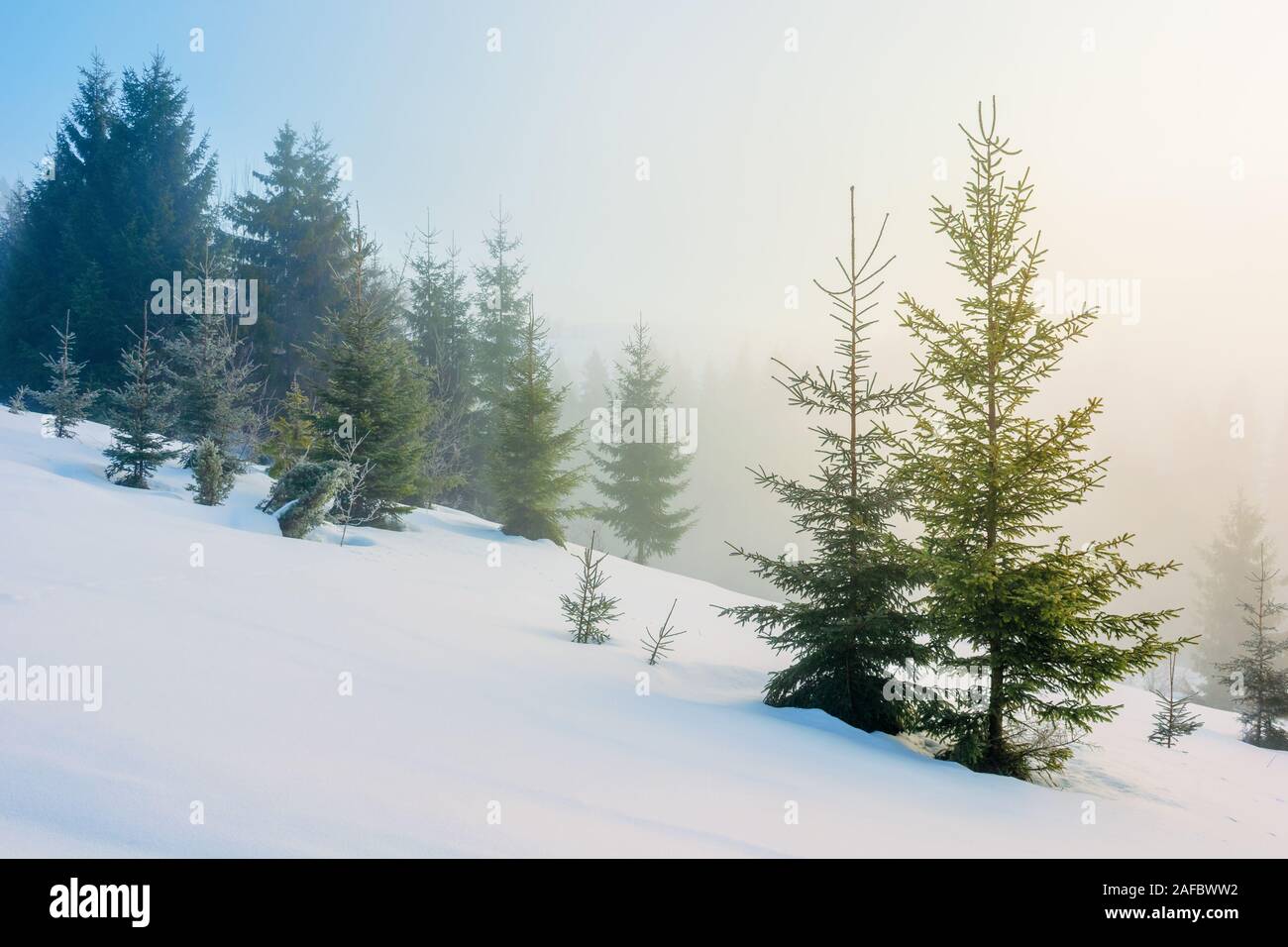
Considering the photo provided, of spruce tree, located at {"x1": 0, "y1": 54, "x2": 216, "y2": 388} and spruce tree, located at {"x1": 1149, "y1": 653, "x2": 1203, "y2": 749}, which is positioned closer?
spruce tree, located at {"x1": 1149, "y1": 653, "x2": 1203, "y2": 749}

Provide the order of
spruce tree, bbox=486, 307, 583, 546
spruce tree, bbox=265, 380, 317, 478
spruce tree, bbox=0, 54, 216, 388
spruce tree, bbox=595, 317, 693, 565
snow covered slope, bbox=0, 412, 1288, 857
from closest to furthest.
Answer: snow covered slope, bbox=0, 412, 1288, 857 → spruce tree, bbox=265, 380, 317, 478 → spruce tree, bbox=486, 307, 583, 546 → spruce tree, bbox=0, 54, 216, 388 → spruce tree, bbox=595, 317, 693, 565

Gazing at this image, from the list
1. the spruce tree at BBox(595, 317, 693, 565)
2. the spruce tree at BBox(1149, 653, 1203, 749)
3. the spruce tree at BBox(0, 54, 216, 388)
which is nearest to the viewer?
the spruce tree at BBox(1149, 653, 1203, 749)

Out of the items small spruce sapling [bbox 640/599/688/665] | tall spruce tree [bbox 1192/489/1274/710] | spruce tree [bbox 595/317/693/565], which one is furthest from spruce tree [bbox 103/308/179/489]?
tall spruce tree [bbox 1192/489/1274/710]

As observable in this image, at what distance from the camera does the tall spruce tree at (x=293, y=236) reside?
97.2 ft

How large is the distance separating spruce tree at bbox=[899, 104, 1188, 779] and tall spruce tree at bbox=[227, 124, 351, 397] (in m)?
29.3

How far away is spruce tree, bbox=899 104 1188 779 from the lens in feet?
19.0

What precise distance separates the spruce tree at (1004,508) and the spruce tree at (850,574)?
518mm

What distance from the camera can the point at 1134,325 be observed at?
98.8 meters

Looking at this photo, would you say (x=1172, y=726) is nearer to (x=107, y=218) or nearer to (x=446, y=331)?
(x=446, y=331)

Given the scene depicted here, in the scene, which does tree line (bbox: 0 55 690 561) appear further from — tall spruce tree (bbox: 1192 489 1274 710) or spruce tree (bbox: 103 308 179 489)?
tall spruce tree (bbox: 1192 489 1274 710)

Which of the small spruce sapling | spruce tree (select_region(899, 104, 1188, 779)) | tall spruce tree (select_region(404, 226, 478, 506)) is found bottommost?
the small spruce sapling

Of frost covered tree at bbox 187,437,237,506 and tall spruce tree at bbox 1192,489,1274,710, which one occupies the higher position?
frost covered tree at bbox 187,437,237,506

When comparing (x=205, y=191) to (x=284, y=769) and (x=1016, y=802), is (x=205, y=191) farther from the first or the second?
(x=1016, y=802)

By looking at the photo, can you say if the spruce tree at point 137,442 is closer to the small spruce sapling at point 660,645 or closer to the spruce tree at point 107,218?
the small spruce sapling at point 660,645
